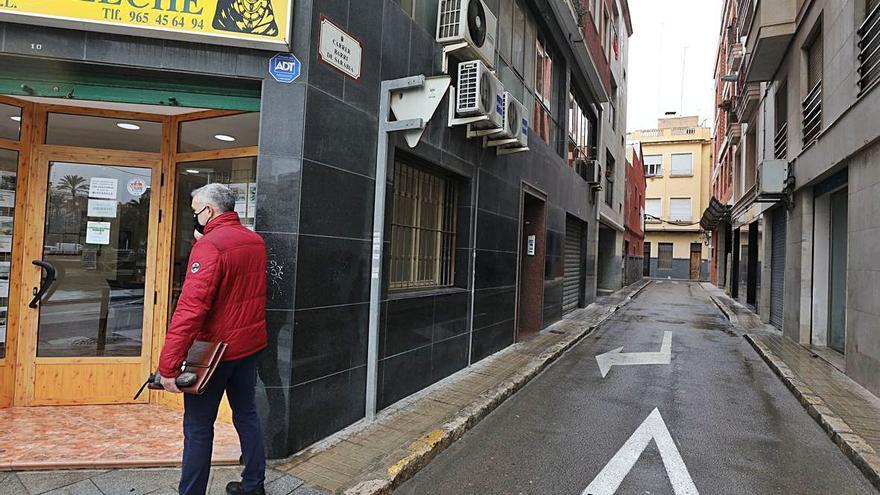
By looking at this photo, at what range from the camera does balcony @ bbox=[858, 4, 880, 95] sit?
6551 millimetres

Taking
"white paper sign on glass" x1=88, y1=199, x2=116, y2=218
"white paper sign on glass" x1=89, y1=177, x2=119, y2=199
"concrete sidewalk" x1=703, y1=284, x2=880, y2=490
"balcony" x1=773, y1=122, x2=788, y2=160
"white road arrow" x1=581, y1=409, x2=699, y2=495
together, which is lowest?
"white road arrow" x1=581, y1=409, x2=699, y2=495

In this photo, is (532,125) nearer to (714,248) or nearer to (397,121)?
(397,121)

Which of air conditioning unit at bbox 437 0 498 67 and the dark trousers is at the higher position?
air conditioning unit at bbox 437 0 498 67

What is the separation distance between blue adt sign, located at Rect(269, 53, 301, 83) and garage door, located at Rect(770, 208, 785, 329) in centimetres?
1248

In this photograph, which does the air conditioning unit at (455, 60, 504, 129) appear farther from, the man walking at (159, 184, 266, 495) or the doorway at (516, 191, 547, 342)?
the doorway at (516, 191, 547, 342)

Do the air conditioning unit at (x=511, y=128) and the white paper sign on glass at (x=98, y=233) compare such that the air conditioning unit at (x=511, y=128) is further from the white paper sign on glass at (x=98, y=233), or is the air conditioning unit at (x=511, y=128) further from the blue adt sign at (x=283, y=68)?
the white paper sign on glass at (x=98, y=233)

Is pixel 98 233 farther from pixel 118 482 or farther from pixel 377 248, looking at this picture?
pixel 377 248

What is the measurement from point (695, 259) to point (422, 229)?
42.4 m

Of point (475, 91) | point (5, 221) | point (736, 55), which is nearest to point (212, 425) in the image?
point (5, 221)

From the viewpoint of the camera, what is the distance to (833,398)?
598 cm

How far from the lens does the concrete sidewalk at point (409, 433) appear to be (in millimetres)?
3619

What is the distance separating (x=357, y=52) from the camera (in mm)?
4453

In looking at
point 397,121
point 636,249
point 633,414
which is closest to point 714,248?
point 636,249

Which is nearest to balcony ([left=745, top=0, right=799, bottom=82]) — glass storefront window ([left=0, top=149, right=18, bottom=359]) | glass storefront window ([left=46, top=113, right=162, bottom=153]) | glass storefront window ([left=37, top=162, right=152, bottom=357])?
Result: glass storefront window ([left=46, top=113, right=162, bottom=153])
